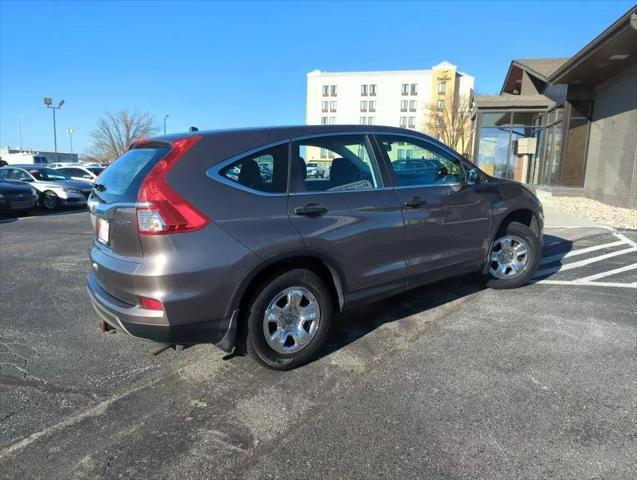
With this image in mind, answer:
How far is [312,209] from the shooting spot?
3150mm

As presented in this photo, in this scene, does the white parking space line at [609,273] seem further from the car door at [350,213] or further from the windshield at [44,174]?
the windshield at [44,174]

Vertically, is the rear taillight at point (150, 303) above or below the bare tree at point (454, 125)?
below

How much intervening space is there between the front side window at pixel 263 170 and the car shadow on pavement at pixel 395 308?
1.42m

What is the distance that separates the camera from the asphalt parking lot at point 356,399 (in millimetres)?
2307

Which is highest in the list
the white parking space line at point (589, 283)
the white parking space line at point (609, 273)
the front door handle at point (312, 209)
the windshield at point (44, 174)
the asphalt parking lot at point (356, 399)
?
the front door handle at point (312, 209)

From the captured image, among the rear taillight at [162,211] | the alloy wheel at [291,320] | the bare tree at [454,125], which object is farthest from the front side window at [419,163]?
the bare tree at [454,125]

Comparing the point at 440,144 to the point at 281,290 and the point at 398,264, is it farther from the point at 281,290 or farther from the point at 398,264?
the point at 281,290

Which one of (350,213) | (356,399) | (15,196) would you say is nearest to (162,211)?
(350,213)

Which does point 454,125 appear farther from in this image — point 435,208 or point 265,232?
point 265,232

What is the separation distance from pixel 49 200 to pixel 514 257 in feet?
47.9

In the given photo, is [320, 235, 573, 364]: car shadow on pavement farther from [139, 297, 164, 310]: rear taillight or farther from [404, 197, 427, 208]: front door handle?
[139, 297, 164, 310]: rear taillight

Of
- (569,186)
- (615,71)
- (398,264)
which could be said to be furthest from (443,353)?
(569,186)

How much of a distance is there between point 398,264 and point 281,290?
44.8 inches

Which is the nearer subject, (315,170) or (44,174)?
(315,170)
